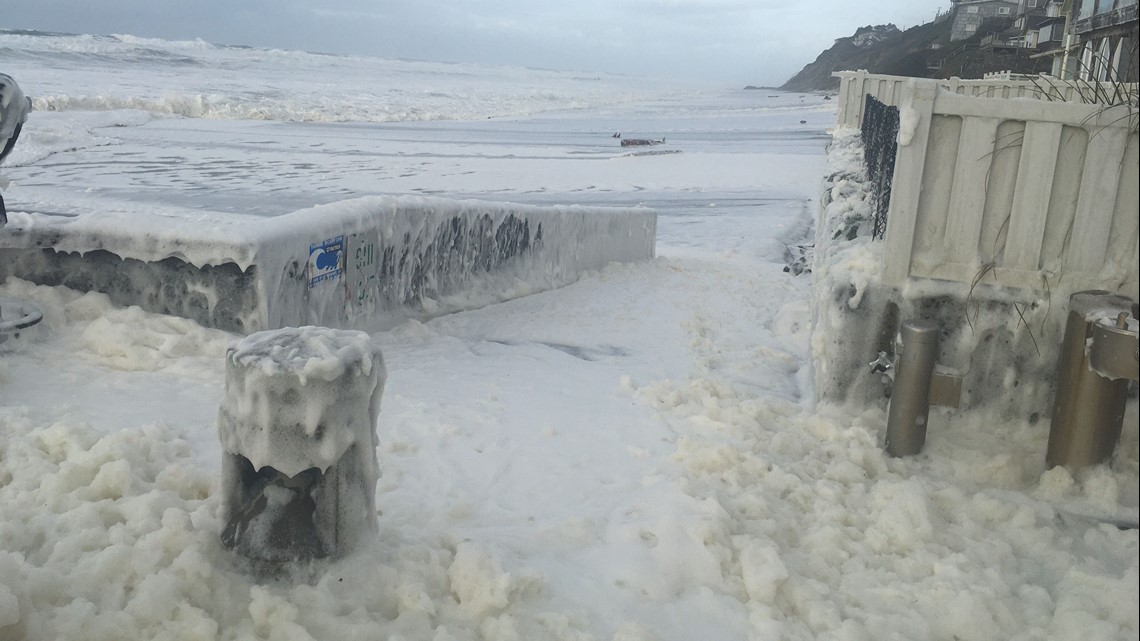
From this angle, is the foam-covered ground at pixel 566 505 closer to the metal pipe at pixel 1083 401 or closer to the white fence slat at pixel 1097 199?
the metal pipe at pixel 1083 401

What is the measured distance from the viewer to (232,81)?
40.2 meters

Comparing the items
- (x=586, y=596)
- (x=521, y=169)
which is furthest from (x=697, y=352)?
(x=521, y=169)

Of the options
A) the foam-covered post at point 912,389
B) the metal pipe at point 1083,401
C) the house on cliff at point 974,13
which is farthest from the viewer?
the house on cliff at point 974,13

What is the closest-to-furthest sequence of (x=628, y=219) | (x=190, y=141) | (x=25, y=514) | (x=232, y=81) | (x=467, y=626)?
1. (x=467, y=626)
2. (x=25, y=514)
3. (x=628, y=219)
4. (x=190, y=141)
5. (x=232, y=81)

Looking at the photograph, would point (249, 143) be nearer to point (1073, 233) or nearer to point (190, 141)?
point (190, 141)

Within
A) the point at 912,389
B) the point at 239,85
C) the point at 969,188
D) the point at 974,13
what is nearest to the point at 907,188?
the point at 969,188

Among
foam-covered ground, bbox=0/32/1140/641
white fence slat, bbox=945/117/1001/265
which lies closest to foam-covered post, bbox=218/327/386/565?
foam-covered ground, bbox=0/32/1140/641

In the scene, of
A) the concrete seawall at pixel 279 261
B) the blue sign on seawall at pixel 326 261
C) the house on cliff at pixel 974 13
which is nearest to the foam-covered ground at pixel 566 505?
the concrete seawall at pixel 279 261

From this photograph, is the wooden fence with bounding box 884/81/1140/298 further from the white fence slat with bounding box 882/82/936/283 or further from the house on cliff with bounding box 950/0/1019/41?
the house on cliff with bounding box 950/0/1019/41

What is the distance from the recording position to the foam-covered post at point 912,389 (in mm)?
3926

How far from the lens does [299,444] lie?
2.67 metres

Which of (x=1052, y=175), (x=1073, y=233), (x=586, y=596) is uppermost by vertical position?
(x=1052, y=175)

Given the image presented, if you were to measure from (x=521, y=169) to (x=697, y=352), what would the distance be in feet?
42.2

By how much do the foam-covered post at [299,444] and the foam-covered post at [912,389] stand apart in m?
2.44
